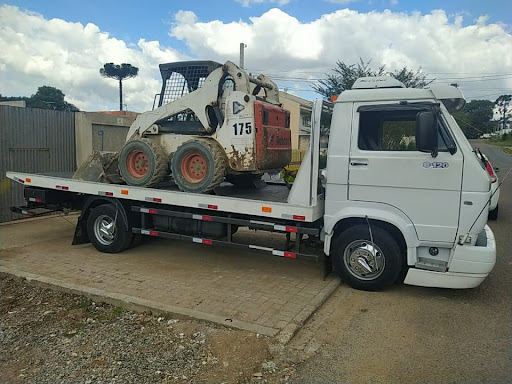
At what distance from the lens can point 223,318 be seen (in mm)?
4473

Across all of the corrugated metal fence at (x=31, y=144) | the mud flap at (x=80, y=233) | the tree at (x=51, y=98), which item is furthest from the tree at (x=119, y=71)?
the mud flap at (x=80, y=233)

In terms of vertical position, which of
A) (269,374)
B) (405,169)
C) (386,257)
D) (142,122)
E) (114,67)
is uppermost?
(114,67)

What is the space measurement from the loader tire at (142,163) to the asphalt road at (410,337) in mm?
3284

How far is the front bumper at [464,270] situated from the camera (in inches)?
188

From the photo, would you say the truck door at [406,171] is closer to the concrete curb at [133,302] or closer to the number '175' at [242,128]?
the number '175' at [242,128]

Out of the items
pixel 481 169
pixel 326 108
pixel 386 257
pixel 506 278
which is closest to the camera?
pixel 481 169

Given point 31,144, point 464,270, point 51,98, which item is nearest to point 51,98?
point 51,98

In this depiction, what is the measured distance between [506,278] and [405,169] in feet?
8.48

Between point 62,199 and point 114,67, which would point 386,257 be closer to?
point 62,199

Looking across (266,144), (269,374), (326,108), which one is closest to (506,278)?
(326,108)

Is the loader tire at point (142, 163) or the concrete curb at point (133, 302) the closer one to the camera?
the concrete curb at point (133, 302)

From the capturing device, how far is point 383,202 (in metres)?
5.11

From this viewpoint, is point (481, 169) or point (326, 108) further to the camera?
point (326, 108)

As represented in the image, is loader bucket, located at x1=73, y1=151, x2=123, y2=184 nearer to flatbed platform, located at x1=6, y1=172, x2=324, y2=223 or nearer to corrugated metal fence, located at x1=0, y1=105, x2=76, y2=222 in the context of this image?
flatbed platform, located at x1=6, y1=172, x2=324, y2=223
